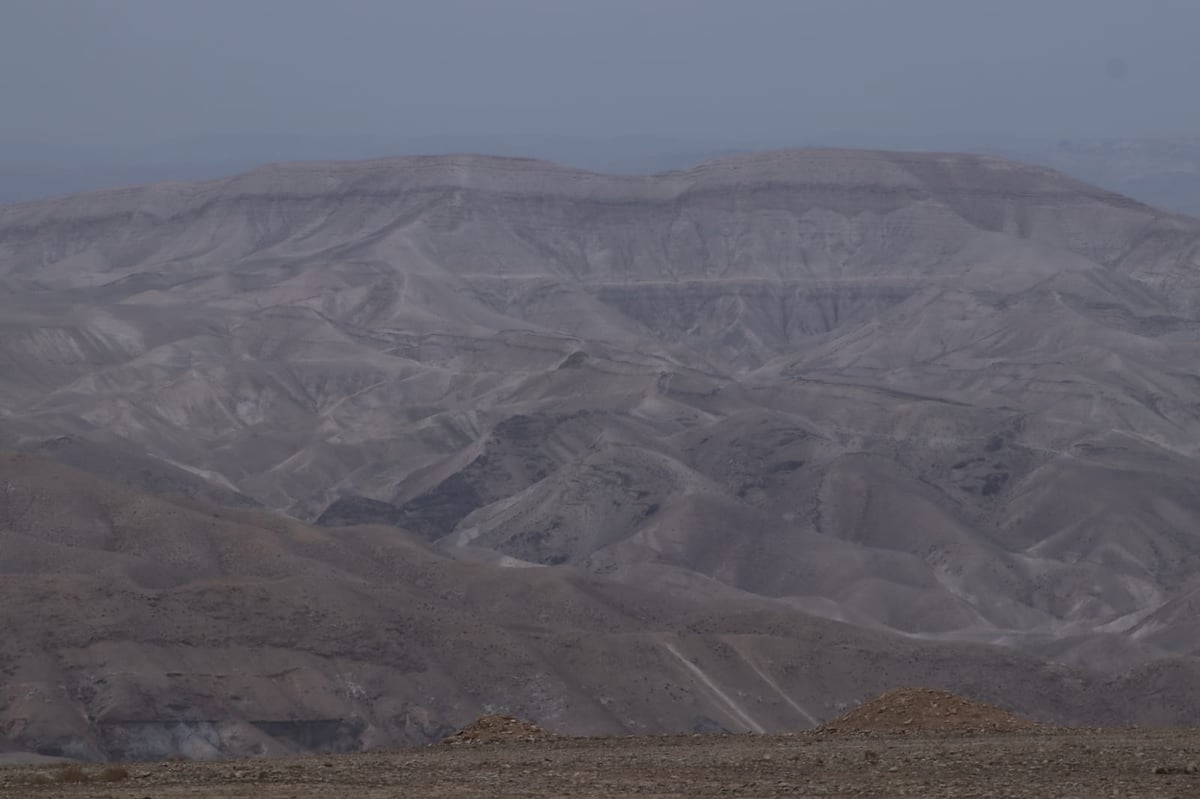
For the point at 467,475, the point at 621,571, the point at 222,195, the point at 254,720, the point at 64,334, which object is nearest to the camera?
the point at 254,720

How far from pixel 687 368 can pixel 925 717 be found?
8935cm

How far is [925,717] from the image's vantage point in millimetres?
18422

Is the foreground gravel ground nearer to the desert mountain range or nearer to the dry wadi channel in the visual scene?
the dry wadi channel

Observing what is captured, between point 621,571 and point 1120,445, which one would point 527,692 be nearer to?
point 621,571

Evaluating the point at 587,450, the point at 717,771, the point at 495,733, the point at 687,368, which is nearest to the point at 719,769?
the point at 717,771

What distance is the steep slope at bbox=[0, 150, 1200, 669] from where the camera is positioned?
7894 cm

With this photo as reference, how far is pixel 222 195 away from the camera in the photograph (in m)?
153

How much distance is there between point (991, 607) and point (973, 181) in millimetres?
77512

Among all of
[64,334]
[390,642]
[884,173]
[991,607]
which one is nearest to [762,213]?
[884,173]

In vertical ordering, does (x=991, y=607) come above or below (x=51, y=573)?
below

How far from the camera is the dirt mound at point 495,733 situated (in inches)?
706

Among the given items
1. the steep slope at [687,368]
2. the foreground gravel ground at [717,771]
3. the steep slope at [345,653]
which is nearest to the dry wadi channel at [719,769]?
the foreground gravel ground at [717,771]

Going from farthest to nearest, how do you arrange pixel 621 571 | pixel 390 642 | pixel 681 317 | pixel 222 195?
pixel 222 195 → pixel 681 317 → pixel 621 571 → pixel 390 642

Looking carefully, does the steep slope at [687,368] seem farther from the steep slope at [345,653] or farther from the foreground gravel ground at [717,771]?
the foreground gravel ground at [717,771]
